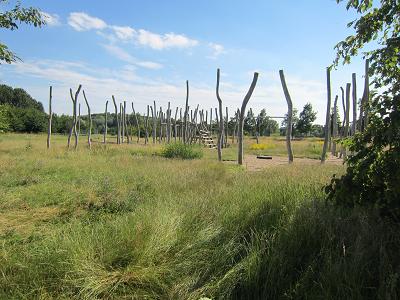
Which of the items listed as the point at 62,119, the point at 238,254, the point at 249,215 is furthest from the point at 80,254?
the point at 62,119

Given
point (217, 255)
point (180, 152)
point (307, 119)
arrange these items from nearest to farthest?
point (217, 255) < point (180, 152) < point (307, 119)

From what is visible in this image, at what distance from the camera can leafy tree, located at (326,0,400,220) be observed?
3498 mm

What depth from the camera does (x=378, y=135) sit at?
3.70 metres

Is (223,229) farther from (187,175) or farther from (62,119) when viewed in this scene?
(62,119)

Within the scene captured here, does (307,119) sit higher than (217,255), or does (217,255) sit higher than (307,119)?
(307,119)

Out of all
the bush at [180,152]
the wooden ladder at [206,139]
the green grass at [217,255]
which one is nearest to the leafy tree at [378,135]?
the green grass at [217,255]

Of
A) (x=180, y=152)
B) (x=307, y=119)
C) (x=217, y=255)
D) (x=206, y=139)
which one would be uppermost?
(x=307, y=119)

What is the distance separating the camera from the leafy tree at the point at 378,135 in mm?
3498

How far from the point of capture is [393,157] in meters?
3.37

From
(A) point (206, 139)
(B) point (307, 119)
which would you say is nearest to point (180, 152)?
(A) point (206, 139)

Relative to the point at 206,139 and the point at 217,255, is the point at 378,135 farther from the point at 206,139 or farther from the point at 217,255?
the point at 206,139

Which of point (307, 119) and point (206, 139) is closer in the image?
point (206, 139)

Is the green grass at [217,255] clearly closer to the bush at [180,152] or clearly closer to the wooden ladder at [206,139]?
the bush at [180,152]

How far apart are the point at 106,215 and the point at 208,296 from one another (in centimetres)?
294
